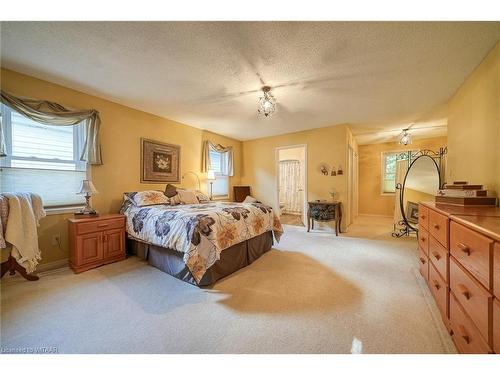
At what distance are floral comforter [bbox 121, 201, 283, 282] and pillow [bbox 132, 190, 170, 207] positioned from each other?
0.37ft

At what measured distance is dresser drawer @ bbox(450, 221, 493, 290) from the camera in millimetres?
887

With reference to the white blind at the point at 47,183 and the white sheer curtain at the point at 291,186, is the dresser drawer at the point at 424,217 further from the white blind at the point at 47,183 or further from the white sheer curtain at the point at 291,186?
the white sheer curtain at the point at 291,186

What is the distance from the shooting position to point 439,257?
60.6 inches

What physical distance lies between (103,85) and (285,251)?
11.8 feet

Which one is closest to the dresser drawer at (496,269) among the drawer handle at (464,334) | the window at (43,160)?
the drawer handle at (464,334)

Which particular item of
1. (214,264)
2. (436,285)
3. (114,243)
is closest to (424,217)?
(436,285)

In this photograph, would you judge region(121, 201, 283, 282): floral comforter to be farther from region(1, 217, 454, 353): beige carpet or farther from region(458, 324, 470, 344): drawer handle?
region(458, 324, 470, 344): drawer handle

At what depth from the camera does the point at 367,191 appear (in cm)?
643

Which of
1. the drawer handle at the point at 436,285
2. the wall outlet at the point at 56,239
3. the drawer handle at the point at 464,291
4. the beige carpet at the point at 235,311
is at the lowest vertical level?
the beige carpet at the point at 235,311

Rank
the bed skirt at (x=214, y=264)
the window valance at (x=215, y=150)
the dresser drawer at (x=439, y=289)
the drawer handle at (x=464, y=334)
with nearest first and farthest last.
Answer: the drawer handle at (x=464, y=334), the dresser drawer at (x=439, y=289), the bed skirt at (x=214, y=264), the window valance at (x=215, y=150)

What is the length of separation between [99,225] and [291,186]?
18.7ft

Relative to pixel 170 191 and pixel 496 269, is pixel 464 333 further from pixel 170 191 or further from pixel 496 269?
pixel 170 191

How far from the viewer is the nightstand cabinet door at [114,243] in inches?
102

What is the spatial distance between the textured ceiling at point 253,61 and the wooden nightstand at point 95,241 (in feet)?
6.06
